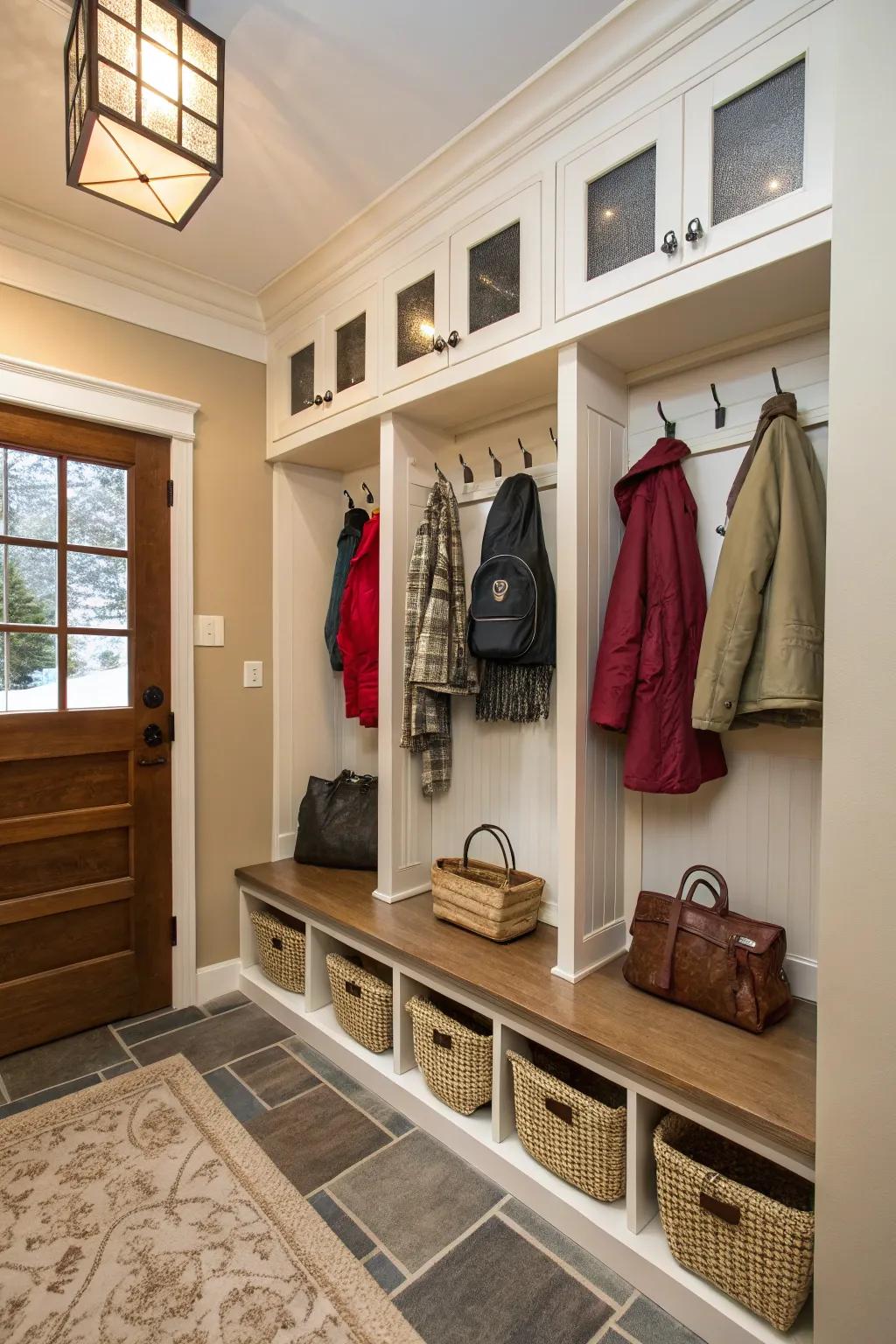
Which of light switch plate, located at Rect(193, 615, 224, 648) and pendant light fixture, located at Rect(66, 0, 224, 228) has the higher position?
pendant light fixture, located at Rect(66, 0, 224, 228)

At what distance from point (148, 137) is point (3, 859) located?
204cm

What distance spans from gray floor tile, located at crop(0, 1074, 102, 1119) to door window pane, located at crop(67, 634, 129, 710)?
116 cm

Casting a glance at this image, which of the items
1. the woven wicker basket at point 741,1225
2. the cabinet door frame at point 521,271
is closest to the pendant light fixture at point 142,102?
the cabinet door frame at point 521,271

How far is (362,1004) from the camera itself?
7.06ft

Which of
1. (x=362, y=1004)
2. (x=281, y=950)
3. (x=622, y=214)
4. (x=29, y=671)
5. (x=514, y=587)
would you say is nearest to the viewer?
(x=622, y=214)

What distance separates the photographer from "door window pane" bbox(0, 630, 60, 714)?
2.23 metres

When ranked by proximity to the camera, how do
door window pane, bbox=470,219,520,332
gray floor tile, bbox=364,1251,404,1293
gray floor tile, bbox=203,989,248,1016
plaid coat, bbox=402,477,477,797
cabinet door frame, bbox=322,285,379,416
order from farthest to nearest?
gray floor tile, bbox=203,989,248,1016
cabinet door frame, bbox=322,285,379,416
plaid coat, bbox=402,477,477,797
door window pane, bbox=470,219,520,332
gray floor tile, bbox=364,1251,404,1293

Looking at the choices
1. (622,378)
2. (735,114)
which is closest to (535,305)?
(622,378)

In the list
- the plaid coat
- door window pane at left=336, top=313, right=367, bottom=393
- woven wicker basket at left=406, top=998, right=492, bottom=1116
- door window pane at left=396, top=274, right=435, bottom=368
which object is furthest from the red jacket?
woven wicker basket at left=406, top=998, right=492, bottom=1116

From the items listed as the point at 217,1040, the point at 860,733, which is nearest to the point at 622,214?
the point at 860,733

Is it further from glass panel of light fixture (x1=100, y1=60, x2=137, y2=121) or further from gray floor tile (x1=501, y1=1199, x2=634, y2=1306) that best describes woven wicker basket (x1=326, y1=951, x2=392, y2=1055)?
glass panel of light fixture (x1=100, y1=60, x2=137, y2=121)

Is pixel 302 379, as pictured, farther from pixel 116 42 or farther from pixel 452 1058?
pixel 452 1058

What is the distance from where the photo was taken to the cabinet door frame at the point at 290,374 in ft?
8.43

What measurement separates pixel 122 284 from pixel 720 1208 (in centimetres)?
311
